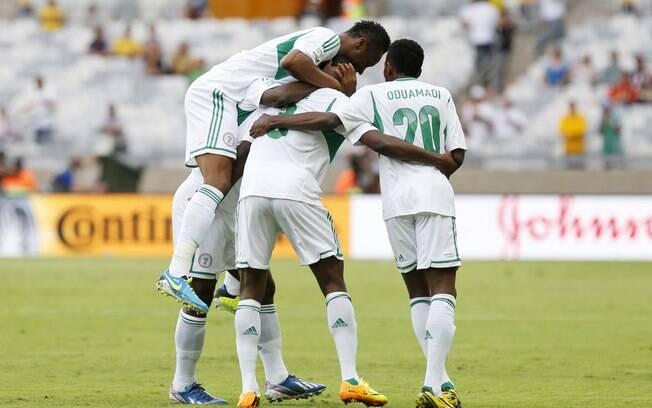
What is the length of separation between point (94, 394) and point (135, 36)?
25.6 m

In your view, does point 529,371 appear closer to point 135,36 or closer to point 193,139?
point 193,139

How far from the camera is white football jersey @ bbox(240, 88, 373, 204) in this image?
8.55 meters

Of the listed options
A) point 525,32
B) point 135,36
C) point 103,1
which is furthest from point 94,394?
point 103,1

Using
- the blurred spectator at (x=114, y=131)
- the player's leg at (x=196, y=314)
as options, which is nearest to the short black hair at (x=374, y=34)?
the player's leg at (x=196, y=314)

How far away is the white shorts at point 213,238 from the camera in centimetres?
920

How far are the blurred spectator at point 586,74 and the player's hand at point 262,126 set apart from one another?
2070 centimetres

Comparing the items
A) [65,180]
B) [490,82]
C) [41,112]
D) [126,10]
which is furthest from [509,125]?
[126,10]

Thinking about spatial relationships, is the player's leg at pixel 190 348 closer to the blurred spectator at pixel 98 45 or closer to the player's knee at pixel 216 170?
the player's knee at pixel 216 170

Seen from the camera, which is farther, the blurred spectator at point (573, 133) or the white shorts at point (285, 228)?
the blurred spectator at point (573, 133)

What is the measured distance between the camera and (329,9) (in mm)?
34062

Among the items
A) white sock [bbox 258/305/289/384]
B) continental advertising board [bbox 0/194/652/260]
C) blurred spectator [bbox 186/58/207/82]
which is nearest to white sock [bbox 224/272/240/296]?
white sock [bbox 258/305/289/384]

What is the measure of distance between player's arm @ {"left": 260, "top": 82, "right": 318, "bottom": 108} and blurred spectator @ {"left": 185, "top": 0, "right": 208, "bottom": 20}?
86.3 feet

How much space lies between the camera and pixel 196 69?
31531 mm

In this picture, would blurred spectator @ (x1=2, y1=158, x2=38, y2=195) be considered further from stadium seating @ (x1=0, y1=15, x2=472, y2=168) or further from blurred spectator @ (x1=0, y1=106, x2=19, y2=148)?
blurred spectator @ (x1=0, y1=106, x2=19, y2=148)
